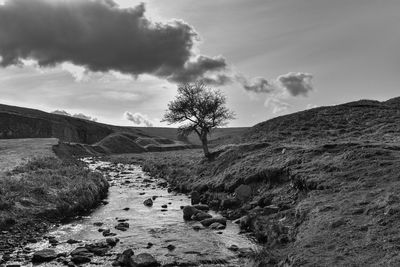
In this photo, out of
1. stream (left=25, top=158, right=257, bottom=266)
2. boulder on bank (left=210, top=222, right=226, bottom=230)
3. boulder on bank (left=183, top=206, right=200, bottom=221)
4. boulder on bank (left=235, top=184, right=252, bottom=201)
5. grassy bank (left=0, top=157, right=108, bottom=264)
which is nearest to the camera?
stream (left=25, top=158, right=257, bottom=266)

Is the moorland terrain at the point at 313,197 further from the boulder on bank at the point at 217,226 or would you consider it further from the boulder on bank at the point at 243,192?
the boulder on bank at the point at 217,226

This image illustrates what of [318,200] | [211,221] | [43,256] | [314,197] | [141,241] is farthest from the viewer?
[211,221]

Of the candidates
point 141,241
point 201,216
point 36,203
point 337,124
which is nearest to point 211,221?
point 201,216

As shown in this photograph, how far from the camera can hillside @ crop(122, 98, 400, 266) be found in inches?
575

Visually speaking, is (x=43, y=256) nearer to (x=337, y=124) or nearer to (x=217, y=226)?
(x=217, y=226)

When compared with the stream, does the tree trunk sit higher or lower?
higher

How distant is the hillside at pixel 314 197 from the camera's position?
575 inches

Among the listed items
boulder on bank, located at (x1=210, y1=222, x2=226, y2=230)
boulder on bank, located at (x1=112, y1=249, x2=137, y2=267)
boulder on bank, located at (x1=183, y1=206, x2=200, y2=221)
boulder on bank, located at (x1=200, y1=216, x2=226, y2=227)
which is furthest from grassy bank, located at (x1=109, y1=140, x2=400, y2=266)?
boulder on bank, located at (x1=112, y1=249, x2=137, y2=267)

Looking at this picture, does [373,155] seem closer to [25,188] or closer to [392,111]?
[25,188]

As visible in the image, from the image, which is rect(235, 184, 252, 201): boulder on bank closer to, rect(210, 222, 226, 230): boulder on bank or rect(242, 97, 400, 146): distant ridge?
rect(210, 222, 226, 230): boulder on bank

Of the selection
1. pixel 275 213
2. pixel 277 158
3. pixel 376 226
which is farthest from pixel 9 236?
pixel 277 158

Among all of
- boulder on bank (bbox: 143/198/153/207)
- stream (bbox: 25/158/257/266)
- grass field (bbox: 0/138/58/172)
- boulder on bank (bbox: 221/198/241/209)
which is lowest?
stream (bbox: 25/158/257/266)

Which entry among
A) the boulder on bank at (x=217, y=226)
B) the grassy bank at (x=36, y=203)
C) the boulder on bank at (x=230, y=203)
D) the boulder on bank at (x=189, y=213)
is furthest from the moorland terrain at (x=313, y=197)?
the grassy bank at (x=36, y=203)

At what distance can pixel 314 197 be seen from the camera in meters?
Result: 22.9
